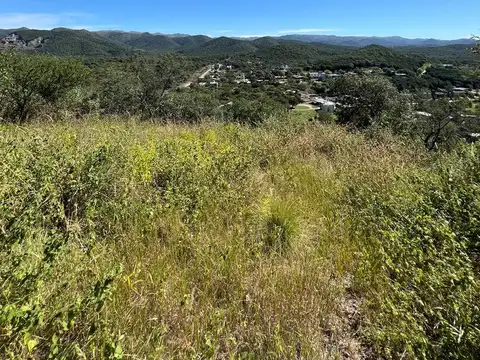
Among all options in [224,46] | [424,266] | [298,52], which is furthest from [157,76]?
[224,46]

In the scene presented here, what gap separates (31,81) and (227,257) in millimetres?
10732

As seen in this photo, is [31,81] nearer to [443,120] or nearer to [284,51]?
[443,120]

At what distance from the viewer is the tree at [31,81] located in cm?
869

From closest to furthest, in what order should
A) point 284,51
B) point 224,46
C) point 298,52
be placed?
point 298,52
point 284,51
point 224,46

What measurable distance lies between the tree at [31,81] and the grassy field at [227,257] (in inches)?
245

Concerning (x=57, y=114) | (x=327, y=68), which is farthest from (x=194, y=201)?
(x=327, y=68)

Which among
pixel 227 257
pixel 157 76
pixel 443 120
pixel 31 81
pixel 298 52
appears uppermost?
pixel 298 52

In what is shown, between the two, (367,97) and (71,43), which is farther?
(71,43)

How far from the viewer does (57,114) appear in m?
7.55

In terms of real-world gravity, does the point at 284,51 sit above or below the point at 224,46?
below

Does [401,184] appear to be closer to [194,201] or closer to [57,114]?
[194,201]

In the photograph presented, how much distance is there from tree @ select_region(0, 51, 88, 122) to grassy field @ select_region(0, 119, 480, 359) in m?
6.22

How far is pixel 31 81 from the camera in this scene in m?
9.89

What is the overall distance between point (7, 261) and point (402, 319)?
217 cm
